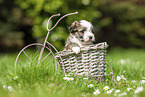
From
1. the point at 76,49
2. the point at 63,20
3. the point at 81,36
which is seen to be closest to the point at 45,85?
the point at 76,49

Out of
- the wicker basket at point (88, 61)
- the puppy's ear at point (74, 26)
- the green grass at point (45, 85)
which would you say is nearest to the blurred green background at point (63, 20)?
the puppy's ear at point (74, 26)

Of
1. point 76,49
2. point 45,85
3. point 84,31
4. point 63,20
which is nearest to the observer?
point 45,85

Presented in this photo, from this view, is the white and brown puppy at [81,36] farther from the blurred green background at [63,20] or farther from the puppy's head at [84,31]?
the blurred green background at [63,20]

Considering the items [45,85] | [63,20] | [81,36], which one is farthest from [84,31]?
[63,20]

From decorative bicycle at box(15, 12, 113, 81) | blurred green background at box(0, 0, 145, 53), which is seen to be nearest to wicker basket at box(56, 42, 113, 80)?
decorative bicycle at box(15, 12, 113, 81)

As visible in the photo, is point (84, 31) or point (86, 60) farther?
point (84, 31)

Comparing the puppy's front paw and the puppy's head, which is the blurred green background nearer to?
the puppy's head

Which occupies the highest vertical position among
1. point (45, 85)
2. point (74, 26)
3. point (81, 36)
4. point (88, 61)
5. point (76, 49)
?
point (74, 26)

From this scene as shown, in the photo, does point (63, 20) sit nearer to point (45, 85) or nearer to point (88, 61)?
point (88, 61)

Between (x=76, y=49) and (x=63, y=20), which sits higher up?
(x=63, y=20)

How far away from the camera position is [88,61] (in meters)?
2.46

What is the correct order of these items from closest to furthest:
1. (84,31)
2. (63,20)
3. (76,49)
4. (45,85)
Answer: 1. (45,85)
2. (76,49)
3. (84,31)
4. (63,20)

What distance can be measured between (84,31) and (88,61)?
397mm

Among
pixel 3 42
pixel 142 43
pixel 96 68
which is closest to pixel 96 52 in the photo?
pixel 96 68
